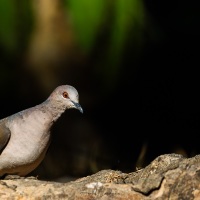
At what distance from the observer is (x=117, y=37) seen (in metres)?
4.30

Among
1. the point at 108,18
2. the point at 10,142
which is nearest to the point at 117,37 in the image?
the point at 108,18

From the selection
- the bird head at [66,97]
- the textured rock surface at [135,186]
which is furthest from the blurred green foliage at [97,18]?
the textured rock surface at [135,186]

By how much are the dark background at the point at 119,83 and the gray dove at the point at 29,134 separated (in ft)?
3.39

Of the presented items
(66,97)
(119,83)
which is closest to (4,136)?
(66,97)

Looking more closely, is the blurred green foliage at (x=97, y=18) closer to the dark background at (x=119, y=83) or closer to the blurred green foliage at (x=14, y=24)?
the blurred green foliage at (x=14, y=24)

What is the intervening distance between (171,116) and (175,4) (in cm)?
100

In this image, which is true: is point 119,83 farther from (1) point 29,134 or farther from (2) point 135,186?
(2) point 135,186

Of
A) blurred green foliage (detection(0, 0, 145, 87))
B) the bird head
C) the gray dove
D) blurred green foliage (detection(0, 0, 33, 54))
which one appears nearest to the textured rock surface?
the gray dove

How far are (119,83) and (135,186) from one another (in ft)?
9.66

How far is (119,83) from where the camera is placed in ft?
20.4

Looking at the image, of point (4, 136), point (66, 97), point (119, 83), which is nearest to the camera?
point (4, 136)

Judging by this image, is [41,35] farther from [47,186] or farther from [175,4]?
[47,186]

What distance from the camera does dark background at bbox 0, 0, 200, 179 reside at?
5797 millimetres

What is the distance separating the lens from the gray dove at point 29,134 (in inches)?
152
